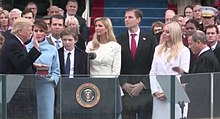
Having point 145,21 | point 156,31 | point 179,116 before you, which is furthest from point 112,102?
point 145,21

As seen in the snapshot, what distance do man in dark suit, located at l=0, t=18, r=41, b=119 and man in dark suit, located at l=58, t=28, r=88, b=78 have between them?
0.63m

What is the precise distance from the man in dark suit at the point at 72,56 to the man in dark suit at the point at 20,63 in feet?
2.08

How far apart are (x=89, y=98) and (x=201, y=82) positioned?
1493 millimetres

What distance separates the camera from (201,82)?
35.7 feet

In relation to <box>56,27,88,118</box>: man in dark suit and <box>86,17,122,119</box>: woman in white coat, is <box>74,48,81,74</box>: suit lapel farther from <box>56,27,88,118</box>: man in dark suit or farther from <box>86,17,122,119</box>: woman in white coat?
<box>86,17,122,119</box>: woman in white coat

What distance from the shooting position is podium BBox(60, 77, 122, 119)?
10836 millimetres

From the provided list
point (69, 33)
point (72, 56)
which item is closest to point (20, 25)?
point (69, 33)

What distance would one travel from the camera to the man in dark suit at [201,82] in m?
10.8

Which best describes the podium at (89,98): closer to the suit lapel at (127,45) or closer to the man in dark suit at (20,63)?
the man in dark suit at (20,63)

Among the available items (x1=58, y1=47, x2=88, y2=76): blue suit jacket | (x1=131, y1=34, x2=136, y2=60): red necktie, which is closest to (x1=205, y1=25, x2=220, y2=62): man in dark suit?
(x1=131, y1=34, x2=136, y2=60): red necktie

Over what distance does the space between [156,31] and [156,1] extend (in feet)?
23.2

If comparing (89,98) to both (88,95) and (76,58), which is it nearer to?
(88,95)

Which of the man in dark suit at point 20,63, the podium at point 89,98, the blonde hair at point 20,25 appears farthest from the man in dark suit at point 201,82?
the blonde hair at point 20,25

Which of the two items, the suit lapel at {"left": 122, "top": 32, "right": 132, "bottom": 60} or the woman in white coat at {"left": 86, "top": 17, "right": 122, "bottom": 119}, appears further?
the suit lapel at {"left": 122, "top": 32, "right": 132, "bottom": 60}
